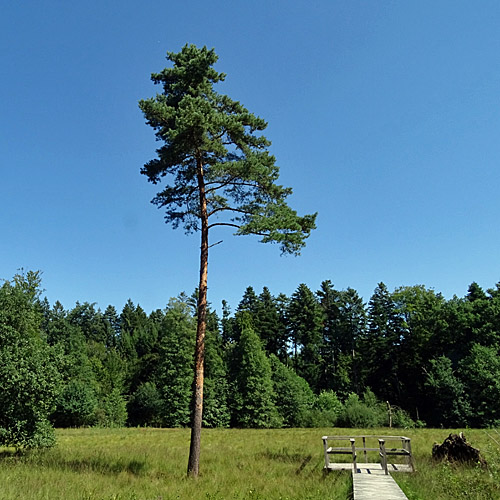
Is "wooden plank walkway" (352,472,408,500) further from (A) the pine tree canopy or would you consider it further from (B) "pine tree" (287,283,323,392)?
(B) "pine tree" (287,283,323,392)

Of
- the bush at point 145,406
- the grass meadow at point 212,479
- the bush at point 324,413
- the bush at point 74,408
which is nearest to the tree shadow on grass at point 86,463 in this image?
the grass meadow at point 212,479

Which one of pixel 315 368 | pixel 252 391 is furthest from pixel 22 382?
pixel 315 368

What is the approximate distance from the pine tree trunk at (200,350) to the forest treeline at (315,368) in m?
9.92

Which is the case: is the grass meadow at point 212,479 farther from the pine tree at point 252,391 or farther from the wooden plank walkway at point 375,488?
the pine tree at point 252,391

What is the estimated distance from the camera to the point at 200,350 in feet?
43.5

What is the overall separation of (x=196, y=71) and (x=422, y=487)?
15.3 meters

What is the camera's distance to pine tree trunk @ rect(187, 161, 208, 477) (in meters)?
12.4

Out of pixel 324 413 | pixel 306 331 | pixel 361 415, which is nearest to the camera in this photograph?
pixel 361 415

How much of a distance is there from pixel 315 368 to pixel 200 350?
147ft

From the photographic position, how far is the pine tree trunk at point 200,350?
12.4 m

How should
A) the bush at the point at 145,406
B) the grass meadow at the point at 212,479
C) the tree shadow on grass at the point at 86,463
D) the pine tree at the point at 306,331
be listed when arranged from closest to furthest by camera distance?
the grass meadow at the point at 212,479, the tree shadow on grass at the point at 86,463, the bush at the point at 145,406, the pine tree at the point at 306,331

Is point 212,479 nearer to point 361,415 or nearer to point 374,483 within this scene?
point 374,483

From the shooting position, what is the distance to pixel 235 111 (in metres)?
15.5

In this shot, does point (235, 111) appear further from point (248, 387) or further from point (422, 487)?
point (248, 387)
